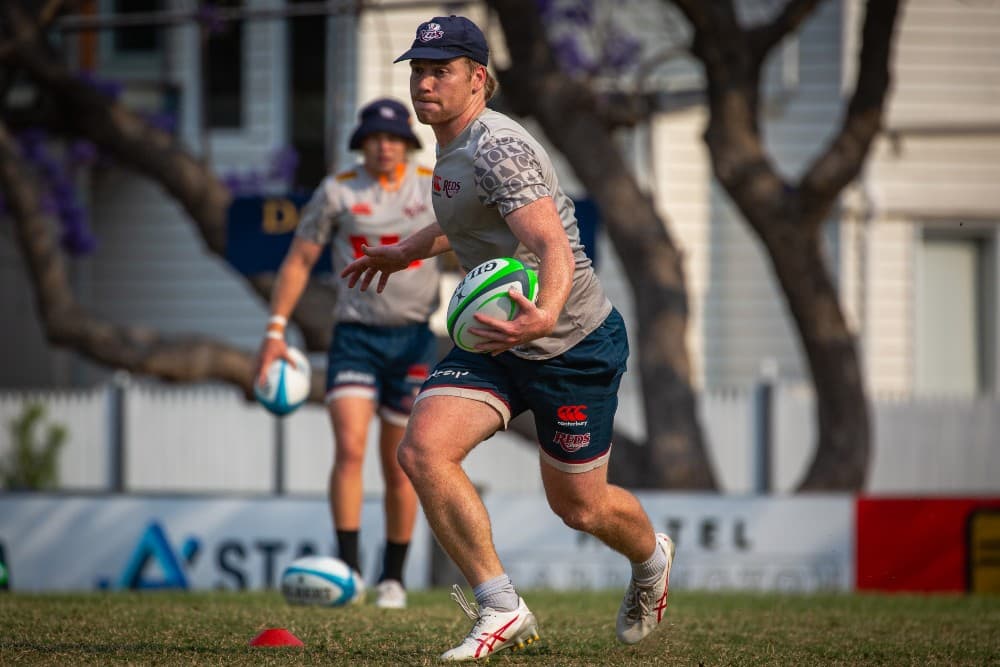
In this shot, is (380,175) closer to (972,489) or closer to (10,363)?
(972,489)

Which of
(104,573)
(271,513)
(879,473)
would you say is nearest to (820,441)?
A: (879,473)

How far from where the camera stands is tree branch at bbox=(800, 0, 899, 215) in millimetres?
12688

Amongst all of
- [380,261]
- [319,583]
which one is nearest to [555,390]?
[380,261]

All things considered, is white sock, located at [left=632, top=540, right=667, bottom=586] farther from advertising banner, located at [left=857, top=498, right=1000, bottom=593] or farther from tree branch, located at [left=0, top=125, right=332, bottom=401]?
tree branch, located at [left=0, top=125, right=332, bottom=401]

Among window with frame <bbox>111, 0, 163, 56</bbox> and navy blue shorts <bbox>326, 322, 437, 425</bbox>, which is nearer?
navy blue shorts <bbox>326, 322, 437, 425</bbox>

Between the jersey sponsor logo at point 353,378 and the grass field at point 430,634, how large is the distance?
107 centimetres

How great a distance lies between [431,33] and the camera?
5.07m

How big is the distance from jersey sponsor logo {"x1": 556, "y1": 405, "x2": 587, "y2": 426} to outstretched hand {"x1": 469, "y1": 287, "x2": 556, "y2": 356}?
0.53 meters

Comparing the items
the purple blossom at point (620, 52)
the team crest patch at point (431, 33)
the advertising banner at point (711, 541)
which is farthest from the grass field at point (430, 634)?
the purple blossom at point (620, 52)

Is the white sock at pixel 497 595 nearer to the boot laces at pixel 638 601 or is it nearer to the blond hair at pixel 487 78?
the boot laces at pixel 638 601

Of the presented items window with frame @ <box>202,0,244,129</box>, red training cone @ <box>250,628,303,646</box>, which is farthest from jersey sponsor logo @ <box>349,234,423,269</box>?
window with frame @ <box>202,0,244,129</box>

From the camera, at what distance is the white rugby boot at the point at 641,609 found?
211 inches

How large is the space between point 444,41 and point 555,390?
3.96ft

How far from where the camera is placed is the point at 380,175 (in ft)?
25.1
